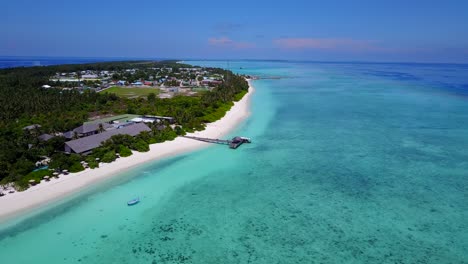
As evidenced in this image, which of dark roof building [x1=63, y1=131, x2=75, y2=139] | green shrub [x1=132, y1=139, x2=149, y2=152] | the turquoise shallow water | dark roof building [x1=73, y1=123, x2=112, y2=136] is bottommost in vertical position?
the turquoise shallow water

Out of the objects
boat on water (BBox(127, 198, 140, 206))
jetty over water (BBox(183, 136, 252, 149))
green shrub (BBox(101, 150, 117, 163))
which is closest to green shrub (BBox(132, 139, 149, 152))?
green shrub (BBox(101, 150, 117, 163))

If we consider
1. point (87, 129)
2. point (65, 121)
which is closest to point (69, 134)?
point (87, 129)

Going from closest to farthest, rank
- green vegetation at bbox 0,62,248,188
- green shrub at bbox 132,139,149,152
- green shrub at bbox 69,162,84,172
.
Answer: green shrub at bbox 69,162,84,172
green vegetation at bbox 0,62,248,188
green shrub at bbox 132,139,149,152

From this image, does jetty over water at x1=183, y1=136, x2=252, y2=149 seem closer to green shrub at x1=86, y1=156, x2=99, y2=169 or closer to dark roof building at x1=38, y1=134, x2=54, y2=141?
green shrub at x1=86, y1=156, x2=99, y2=169

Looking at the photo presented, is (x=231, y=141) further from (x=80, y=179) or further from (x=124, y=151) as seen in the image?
(x=80, y=179)

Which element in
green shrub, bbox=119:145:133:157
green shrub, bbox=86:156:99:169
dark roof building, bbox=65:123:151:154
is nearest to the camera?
green shrub, bbox=86:156:99:169

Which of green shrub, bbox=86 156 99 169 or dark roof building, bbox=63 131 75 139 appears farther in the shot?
dark roof building, bbox=63 131 75 139

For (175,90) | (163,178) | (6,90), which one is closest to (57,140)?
(163,178)
